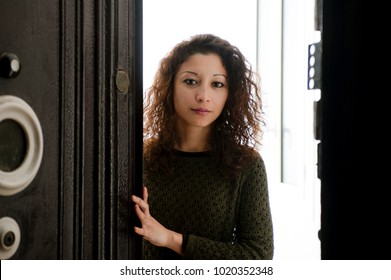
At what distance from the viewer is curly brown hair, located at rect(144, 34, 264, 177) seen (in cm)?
119

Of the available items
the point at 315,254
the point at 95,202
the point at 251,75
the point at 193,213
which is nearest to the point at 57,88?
the point at 95,202

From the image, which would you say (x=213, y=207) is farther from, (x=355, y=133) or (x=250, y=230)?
(x=355, y=133)

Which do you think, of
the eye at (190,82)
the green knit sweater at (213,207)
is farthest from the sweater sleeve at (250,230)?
the eye at (190,82)

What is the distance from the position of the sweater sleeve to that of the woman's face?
0.21 metres

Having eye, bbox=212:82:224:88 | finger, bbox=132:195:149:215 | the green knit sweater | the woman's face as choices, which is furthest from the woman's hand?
eye, bbox=212:82:224:88

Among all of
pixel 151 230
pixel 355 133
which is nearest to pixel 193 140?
pixel 151 230

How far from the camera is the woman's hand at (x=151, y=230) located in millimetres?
712

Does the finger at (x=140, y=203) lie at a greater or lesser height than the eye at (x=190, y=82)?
lesser

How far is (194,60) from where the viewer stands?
3.93ft

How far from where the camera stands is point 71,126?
1.94ft

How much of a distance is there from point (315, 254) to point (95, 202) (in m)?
1.78

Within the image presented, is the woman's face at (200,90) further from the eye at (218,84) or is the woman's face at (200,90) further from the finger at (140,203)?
the finger at (140,203)

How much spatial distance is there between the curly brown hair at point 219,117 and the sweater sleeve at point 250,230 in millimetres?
61

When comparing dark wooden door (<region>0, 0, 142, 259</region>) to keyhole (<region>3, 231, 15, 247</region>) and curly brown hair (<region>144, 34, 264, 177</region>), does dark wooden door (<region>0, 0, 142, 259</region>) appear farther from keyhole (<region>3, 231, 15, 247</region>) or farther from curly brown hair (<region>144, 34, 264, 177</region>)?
curly brown hair (<region>144, 34, 264, 177</region>)
